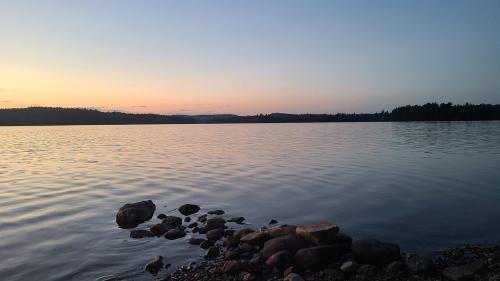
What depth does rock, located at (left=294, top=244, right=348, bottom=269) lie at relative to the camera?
10500mm

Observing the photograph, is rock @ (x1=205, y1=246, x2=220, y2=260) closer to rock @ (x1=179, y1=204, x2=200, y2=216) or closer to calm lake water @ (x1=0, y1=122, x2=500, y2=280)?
calm lake water @ (x1=0, y1=122, x2=500, y2=280)

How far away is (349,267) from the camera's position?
10000mm

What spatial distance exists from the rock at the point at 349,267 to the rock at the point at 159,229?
23.3ft

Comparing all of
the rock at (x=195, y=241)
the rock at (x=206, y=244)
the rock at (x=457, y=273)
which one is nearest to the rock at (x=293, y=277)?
the rock at (x=457, y=273)

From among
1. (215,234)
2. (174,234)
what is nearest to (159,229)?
(174,234)

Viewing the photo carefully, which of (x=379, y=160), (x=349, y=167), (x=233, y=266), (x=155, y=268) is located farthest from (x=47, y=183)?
(x=379, y=160)

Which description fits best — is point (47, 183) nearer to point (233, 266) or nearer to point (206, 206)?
point (206, 206)

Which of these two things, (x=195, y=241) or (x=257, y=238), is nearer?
(x=257, y=238)

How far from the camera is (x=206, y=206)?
61.5ft

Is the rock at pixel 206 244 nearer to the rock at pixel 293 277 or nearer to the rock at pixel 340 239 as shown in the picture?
the rock at pixel 293 277

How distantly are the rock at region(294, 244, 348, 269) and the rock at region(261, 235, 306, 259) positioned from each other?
0.40 meters

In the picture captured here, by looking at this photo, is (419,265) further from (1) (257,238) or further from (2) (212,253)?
(2) (212,253)

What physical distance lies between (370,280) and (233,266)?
3602 millimetres

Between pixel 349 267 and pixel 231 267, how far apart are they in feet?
10.4
